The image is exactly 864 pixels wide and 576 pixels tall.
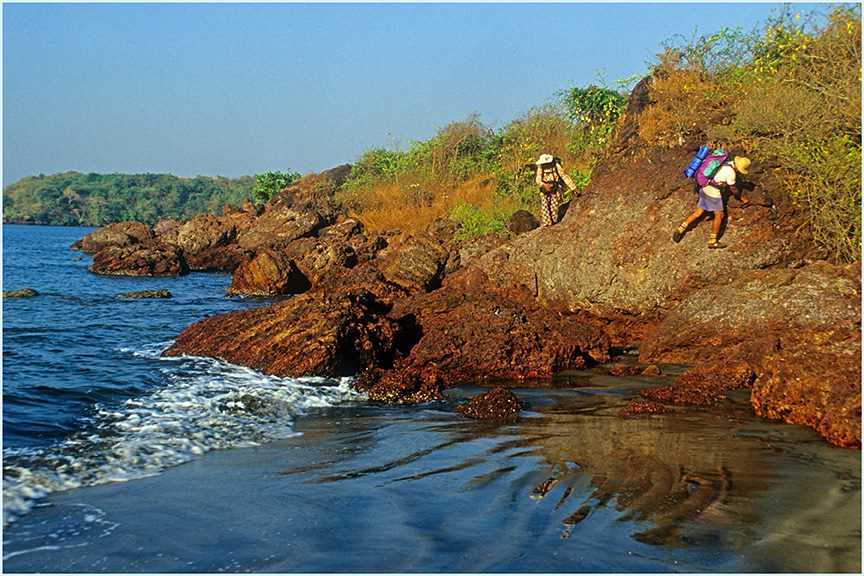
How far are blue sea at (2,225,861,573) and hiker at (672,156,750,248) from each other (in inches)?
95.1

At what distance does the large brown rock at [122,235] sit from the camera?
3102cm

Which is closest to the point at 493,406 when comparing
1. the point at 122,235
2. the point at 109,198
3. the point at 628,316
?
the point at 628,316

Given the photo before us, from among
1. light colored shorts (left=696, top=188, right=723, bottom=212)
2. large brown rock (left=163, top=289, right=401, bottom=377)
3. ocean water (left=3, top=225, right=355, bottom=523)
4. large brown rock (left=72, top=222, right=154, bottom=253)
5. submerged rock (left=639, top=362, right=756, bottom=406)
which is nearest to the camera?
ocean water (left=3, top=225, right=355, bottom=523)

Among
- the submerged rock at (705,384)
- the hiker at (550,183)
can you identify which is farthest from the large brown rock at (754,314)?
the hiker at (550,183)

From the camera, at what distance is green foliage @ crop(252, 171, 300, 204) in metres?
35.9

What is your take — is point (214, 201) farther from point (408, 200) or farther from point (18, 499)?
point (18, 499)

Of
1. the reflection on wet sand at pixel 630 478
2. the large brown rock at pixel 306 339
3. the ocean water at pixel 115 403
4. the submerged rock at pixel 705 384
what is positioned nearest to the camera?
the reflection on wet sand at pixel 630 478

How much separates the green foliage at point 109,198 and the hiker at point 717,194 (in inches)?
2791

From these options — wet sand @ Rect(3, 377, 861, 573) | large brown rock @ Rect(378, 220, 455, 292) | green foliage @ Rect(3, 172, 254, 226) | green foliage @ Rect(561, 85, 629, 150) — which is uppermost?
green foliage @ Rect(3, 172, 254, 226)

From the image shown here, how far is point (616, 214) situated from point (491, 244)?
15.9ft

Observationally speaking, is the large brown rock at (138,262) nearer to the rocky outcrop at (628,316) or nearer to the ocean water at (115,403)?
the ocean water at (115,403)

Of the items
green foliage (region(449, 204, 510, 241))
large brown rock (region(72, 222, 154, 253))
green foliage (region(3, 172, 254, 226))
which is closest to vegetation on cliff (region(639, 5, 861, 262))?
green foliage (region(449, 204, 510, 241))

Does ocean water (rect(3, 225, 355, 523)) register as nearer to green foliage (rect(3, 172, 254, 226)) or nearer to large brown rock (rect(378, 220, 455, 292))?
large brown rock (rect(378, 220, 455, 292))

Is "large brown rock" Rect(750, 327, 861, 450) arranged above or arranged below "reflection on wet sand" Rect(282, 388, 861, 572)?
above
